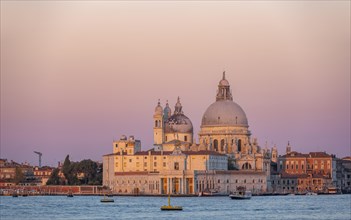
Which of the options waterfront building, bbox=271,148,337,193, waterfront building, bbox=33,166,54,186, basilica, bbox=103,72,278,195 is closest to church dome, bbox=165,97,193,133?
basilica, bbox=103,72,278,195

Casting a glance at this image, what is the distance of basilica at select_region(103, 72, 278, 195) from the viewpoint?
315ft

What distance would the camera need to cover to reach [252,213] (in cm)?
5978

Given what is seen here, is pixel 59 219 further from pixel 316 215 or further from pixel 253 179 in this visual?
pixel 253 179

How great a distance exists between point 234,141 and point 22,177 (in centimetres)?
2057

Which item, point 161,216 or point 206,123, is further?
point 206,123

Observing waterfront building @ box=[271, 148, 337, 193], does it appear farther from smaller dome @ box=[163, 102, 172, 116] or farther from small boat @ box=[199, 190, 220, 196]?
smaller dome @ box=[163, 102, 172, 116]

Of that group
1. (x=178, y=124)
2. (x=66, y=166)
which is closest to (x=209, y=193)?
(x=178, y=124)

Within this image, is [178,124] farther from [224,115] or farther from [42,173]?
[42,173]

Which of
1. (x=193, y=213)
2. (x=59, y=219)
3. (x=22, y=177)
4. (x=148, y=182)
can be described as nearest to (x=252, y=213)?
(x=193, y=213)

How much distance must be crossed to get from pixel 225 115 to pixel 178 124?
13.1 ft

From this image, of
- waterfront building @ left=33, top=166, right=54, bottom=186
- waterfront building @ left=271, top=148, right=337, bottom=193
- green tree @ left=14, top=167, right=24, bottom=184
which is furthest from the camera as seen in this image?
waterfront building @ left=33, top=166, right=54, bottom=186

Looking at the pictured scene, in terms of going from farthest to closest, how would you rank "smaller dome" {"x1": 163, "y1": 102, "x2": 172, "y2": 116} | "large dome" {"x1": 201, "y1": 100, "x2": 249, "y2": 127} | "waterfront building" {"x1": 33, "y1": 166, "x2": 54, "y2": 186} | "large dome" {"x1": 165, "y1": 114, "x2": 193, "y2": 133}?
"waterfront building" {"x1": 33, "y1": 166, "x2": 54, "y2": 186}, "smaller dome" {"x1": 163, "y1": 102, "x2": 172, "y2": 116}, "large dome" {"x1": 165, "y1": 114, "x2": 193, "y2": 133}, "large dome" {"x1": 201, "y1": 100, "x2": 249, "y2": 127}

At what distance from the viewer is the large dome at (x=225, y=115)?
10281 centimetres

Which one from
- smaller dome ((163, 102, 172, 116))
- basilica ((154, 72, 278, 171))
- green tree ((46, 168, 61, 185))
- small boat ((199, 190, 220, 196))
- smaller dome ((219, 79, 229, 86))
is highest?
smaller dome ((219, 79, 229, 86))
